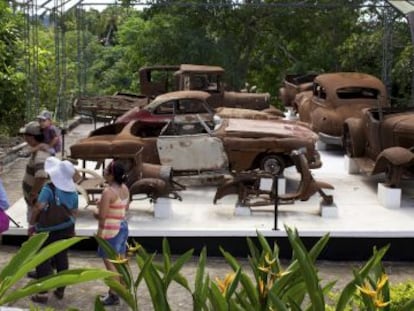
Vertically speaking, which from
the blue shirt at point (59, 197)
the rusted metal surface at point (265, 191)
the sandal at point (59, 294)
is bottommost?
the sandal at point (59, 294)


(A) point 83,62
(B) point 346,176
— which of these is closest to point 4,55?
(A) point 83,62

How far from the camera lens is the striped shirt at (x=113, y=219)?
5973 mm

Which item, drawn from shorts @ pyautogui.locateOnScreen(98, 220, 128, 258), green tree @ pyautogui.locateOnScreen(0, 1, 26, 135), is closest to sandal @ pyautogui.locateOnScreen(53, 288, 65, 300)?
shorts @ pyautogui.locateOnScreen(98, 220, 128, 258)

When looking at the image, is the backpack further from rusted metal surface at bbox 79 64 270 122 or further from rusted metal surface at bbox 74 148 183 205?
rusted metal surface at bbox 79 64 270 122

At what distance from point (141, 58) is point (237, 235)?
16038mm

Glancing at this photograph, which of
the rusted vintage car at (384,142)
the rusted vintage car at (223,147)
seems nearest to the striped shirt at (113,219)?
the rusted vintage car at (223,147)

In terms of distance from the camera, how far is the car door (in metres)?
10.2

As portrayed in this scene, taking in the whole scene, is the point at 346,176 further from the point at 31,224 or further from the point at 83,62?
the point at 83,62

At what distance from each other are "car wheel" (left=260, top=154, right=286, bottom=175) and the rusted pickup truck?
450 cm

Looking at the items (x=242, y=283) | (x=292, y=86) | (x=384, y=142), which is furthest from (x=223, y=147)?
(x=292, y=86)

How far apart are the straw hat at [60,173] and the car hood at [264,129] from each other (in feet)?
14.8

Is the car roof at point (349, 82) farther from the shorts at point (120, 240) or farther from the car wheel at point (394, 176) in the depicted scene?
the shorts at point (120, 240)

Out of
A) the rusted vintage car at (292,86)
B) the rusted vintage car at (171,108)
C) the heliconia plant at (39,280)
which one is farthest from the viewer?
the rusted vintage car at (292,86)

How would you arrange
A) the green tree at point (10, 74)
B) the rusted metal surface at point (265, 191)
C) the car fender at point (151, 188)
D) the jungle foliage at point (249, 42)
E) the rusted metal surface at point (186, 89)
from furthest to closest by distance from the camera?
the jungle foliage at point (249, 42) → the green tree at point (10, 74) → the rusted metal surface at point (186, 89) → the rusted metal surface at point (265, 191) → the car fender at point (151, 188)
